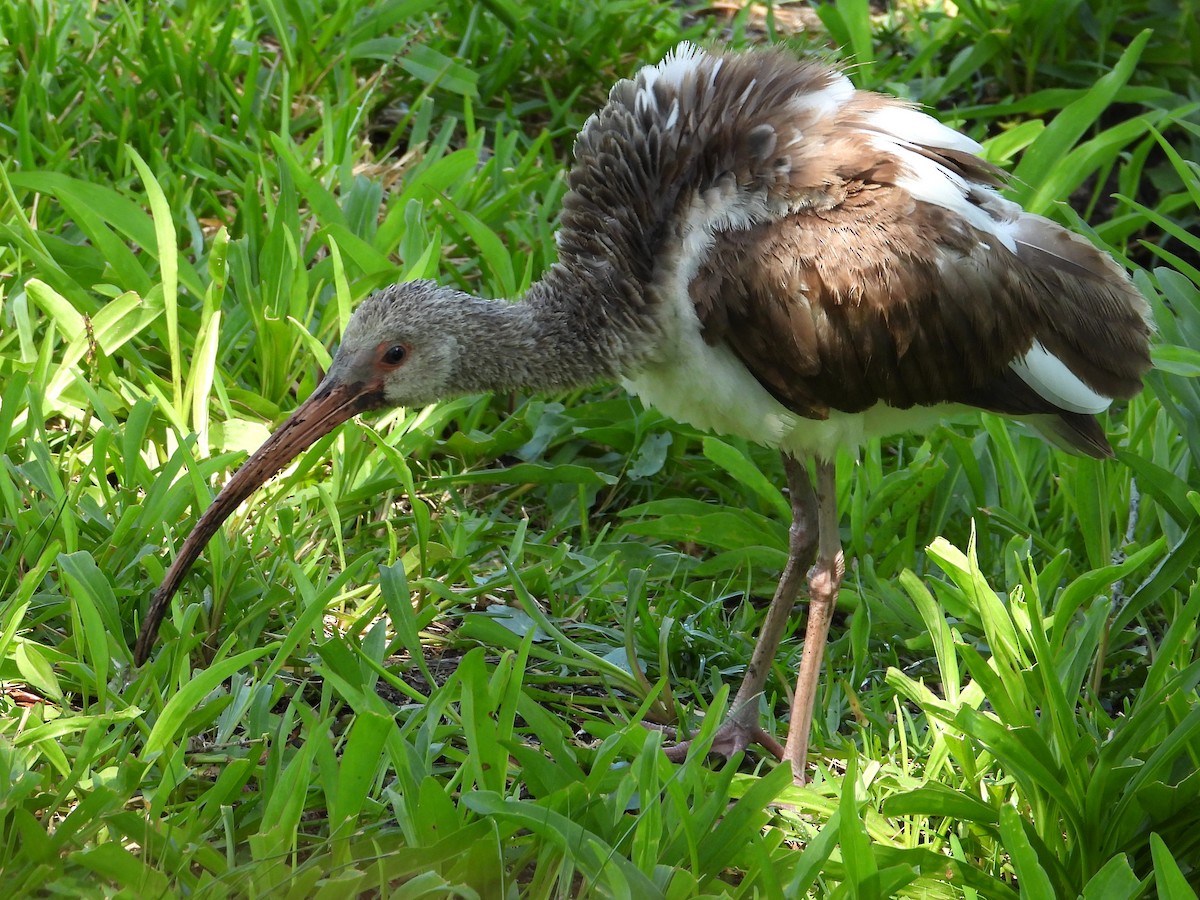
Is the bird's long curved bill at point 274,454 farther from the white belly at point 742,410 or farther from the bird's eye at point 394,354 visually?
the white belly at point 742,410

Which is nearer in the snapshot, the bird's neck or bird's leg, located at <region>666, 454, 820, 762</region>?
the bird's neck

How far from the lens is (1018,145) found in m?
5.73

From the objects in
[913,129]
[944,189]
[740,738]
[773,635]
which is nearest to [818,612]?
[773,635]

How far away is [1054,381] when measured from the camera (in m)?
3.88

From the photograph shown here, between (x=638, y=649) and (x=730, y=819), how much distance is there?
1218 millimetres

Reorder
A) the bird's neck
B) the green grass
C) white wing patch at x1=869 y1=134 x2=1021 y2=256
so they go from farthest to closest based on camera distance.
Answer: the bird's neck, white wing patch at x1=869 y1=134 x2=1021 y2=256, the green grass

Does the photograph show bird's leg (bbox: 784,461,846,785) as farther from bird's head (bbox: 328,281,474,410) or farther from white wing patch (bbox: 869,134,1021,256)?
bird's head (bbox: 328,281,474,410)

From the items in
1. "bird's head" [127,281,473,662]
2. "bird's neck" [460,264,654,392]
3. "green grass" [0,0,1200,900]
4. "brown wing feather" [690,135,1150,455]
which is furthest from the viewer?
"bird's head" [127,281,473,662]

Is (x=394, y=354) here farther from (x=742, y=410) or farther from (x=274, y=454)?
(x=742, y=410)

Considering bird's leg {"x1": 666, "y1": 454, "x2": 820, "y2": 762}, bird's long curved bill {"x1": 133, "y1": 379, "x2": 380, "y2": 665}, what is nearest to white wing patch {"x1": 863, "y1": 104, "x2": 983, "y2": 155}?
bird's leg {"x1": 666, "y1": 454, "x2": 820, "y2": 762}

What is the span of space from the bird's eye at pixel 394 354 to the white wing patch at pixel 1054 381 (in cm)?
174

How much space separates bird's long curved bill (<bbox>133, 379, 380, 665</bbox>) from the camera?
148 inches

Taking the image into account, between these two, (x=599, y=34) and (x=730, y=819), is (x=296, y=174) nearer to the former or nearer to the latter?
(x=599, y=34)

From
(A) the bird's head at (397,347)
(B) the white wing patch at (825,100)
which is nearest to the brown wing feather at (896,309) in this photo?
(B) the white wing patch at (825,100)
